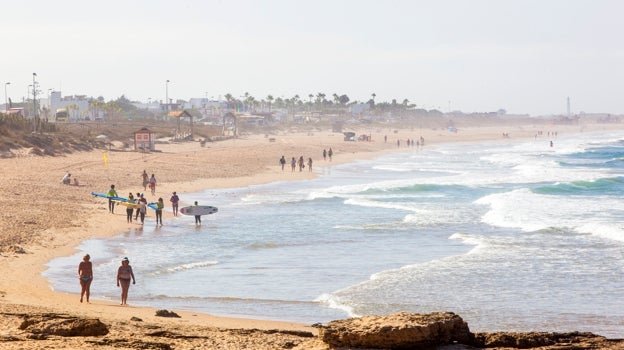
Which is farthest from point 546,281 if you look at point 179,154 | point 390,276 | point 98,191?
point 179,154

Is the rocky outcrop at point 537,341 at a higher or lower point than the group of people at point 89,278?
higher

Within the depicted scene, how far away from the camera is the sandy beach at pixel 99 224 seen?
11102mm

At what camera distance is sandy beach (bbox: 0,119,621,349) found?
11.1 m

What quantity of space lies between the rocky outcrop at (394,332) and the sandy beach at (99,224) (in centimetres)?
40

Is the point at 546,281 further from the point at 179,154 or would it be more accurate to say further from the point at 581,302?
the point at 179,154

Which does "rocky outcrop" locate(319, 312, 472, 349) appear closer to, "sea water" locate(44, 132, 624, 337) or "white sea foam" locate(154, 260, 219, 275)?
"sea water" locate(44, 132, 624, 337)

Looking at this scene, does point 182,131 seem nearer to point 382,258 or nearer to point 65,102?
point 65,102

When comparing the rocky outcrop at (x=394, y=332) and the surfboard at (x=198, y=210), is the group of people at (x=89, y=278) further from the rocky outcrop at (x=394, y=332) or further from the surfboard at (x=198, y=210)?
the surfboard at (x=198, y=210)

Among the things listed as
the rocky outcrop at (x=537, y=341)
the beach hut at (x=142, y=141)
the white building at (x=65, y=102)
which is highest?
the white building at (x=65, y=102)

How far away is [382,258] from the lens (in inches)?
891

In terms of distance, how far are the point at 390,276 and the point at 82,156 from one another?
128 ft

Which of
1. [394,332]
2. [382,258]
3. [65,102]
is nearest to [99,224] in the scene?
[382,258]

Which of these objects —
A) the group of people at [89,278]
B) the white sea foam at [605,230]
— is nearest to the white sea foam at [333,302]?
the group of people at [89,278]

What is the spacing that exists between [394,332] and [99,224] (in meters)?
20.1
